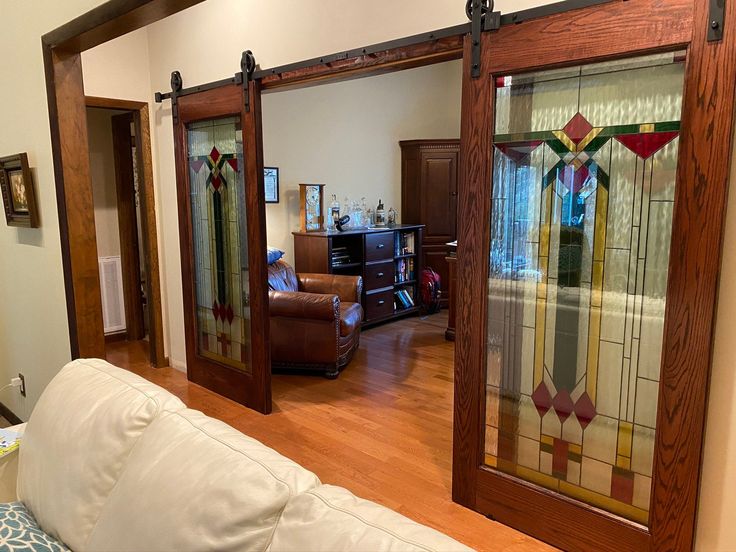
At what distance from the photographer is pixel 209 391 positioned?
13.3 feet

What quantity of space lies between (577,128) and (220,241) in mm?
2516

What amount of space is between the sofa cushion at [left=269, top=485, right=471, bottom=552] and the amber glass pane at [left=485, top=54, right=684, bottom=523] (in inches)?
54.0

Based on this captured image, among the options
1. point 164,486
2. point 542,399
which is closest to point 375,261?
point 542,399

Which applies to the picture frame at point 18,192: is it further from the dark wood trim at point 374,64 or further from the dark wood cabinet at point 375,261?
the dark wood cabinet at point 375,261

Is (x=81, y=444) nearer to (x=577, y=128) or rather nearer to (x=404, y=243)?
(x=577, y=128)

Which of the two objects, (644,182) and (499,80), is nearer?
(644,182)

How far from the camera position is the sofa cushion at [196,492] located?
1099 mm

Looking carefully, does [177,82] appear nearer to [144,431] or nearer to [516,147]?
[516,147]

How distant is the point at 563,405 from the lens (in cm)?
224

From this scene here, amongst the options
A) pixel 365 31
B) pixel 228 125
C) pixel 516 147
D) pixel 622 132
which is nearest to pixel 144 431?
pixel 516 147

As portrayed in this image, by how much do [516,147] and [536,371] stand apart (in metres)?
0.93

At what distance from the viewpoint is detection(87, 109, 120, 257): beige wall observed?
5227 mm

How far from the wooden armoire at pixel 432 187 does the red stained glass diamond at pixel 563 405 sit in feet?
14.9

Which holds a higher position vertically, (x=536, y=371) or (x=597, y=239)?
(x=597, y=239)
